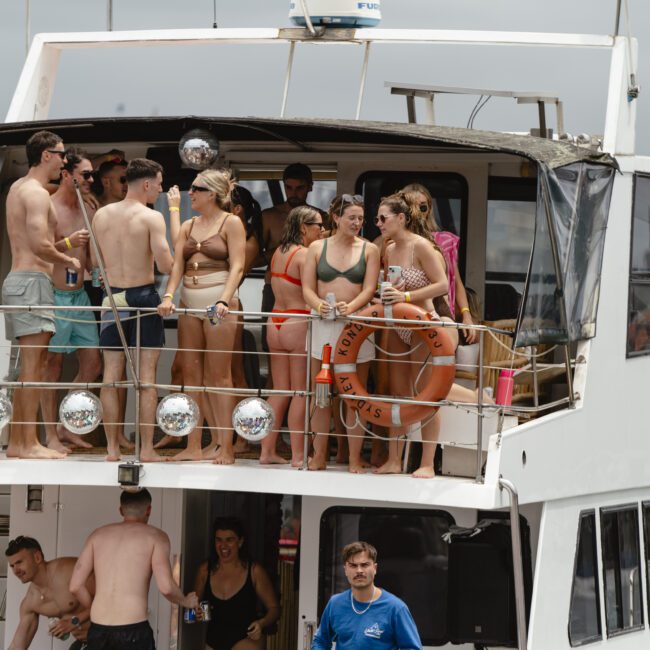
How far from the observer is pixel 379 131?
33.8ft

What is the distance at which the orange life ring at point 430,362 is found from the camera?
31.9 feet

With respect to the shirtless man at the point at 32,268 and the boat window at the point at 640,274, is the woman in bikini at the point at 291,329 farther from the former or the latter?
the boat window at the point at 640,274

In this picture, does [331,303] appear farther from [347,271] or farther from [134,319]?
[134,319]

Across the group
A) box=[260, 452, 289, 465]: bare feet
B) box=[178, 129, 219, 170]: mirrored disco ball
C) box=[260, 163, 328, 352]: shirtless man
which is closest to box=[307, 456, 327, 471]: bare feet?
box=[260, 452, 289, 465]: bare feet

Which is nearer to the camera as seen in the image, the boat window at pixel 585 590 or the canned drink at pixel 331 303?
the canned drink at pixel 331 303

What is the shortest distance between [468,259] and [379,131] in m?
2.49

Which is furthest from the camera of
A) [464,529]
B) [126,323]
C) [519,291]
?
[519,291]

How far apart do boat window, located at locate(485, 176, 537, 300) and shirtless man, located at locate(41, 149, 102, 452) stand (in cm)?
322

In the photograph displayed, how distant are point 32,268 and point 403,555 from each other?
3.00 meters

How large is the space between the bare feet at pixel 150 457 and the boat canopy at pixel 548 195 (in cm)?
217

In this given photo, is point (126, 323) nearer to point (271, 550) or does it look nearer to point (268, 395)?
point (268, 395)

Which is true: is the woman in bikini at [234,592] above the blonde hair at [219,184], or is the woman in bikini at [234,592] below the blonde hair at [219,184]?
below

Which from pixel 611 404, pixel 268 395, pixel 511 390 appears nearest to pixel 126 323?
pixel 268 395

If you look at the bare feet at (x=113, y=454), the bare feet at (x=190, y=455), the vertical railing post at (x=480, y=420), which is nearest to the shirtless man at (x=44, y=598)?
the bare feet at (x=113, y=454)
